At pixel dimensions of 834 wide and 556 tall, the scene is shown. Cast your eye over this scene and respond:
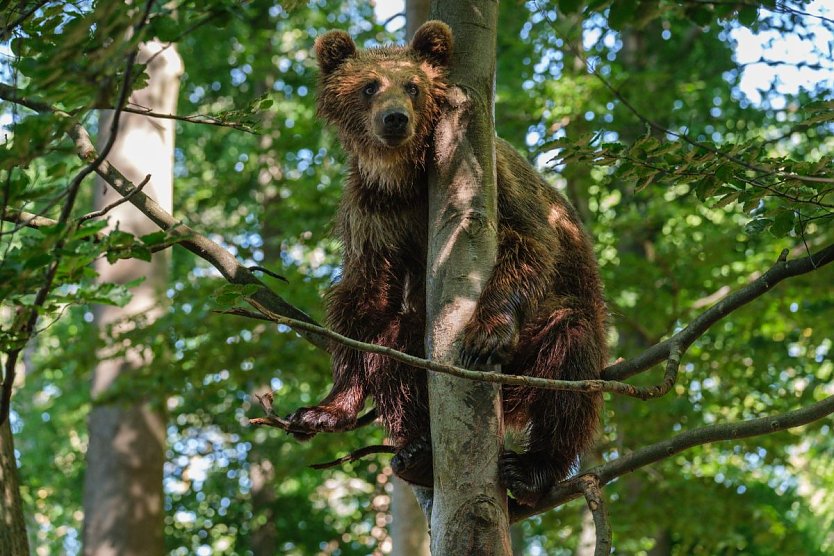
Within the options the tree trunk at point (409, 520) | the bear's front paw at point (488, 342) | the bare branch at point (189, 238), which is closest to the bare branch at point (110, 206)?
the bare branch at point (189, 238)

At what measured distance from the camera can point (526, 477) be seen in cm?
390

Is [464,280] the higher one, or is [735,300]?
[464,280]

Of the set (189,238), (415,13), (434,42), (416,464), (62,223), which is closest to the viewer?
(62,223)

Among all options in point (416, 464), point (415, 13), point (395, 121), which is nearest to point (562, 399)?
point (416, 464)

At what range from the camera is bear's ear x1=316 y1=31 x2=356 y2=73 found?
17.8 ft

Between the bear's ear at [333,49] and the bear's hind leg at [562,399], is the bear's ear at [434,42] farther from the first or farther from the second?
the bear's hind leg at [562,399]

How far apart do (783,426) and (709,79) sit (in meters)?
13.2

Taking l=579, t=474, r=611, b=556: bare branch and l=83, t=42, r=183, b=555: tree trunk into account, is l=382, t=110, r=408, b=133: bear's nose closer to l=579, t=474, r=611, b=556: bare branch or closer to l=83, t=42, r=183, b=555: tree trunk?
l=579, t=474, r=611, b=556: bare branch

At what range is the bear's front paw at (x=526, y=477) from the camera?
3.83 m

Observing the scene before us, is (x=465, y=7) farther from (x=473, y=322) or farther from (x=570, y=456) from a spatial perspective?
(x=570, y=456)

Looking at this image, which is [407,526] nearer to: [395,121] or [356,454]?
[356,454]

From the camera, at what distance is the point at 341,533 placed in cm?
1535

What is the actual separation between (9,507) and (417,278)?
2372 mm

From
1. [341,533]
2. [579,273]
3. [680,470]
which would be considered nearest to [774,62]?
[579,273]
